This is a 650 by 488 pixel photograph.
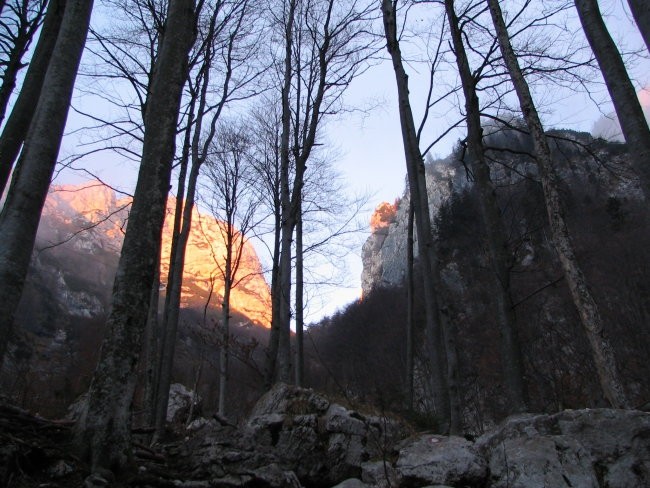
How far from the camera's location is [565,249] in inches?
238

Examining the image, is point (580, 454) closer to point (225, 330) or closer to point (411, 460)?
point (411, 460)

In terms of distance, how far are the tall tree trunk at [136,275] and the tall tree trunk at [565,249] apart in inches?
197

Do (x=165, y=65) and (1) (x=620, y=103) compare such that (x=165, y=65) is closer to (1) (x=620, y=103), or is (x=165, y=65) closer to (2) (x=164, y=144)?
(2) (x=164, y=144)

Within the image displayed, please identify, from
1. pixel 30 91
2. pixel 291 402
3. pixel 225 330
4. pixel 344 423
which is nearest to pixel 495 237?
pixel 344 423

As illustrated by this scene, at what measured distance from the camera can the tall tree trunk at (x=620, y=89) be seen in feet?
17.9

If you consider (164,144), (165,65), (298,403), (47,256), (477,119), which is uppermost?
(47,256)

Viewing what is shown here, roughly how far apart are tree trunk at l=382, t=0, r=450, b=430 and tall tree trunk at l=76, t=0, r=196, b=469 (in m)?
5.27

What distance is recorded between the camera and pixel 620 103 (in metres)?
5.78

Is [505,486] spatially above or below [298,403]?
below

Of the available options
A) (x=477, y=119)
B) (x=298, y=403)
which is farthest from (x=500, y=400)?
(x=298, y=403)

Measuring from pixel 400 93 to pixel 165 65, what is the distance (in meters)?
6.03

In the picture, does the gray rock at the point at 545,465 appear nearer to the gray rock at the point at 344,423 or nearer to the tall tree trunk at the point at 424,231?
the gray rock at the point at 344,423

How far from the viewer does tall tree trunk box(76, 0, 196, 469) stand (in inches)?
110

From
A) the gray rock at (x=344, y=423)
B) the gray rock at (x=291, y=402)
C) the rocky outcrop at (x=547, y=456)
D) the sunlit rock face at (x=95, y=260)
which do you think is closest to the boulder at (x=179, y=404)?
the gray rock at (x=291, y=402)
